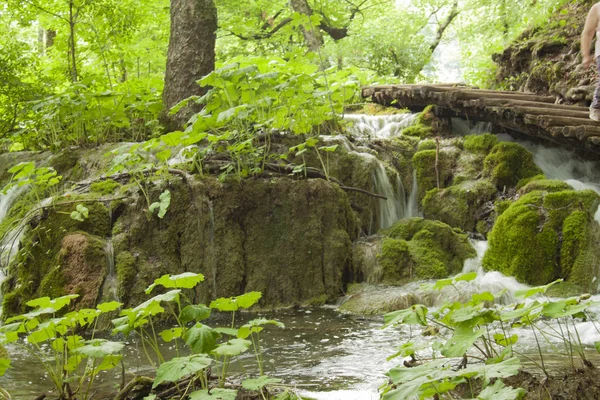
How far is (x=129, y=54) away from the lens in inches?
437

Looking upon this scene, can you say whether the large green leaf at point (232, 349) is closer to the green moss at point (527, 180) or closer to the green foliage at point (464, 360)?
the green foliage at point (464, 360)

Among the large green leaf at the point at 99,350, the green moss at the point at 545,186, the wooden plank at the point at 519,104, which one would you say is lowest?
the large green leaf at the point at 99,350

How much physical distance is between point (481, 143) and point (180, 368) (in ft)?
24.7

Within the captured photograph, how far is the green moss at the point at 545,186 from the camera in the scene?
280 inches

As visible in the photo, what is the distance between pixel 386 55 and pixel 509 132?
719cm

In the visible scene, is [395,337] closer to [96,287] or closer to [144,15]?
[96,287]

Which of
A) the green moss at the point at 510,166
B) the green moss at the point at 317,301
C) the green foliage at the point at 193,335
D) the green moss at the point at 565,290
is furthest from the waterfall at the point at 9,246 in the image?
the green moss at the point at 510,166

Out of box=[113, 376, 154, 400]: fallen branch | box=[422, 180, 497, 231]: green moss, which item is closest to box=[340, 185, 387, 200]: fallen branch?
box=[422, 180, 497, 231]: green moss

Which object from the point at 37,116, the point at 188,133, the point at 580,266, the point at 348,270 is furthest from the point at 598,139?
the point at 37,116

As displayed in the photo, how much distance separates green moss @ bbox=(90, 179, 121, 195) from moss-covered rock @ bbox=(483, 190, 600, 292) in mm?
4346

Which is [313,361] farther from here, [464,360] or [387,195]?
[387,195]

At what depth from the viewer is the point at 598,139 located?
23.2 feet

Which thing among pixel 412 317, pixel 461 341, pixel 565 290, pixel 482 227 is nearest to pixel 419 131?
pixel 482 227

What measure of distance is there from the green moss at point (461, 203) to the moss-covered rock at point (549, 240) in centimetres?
102
